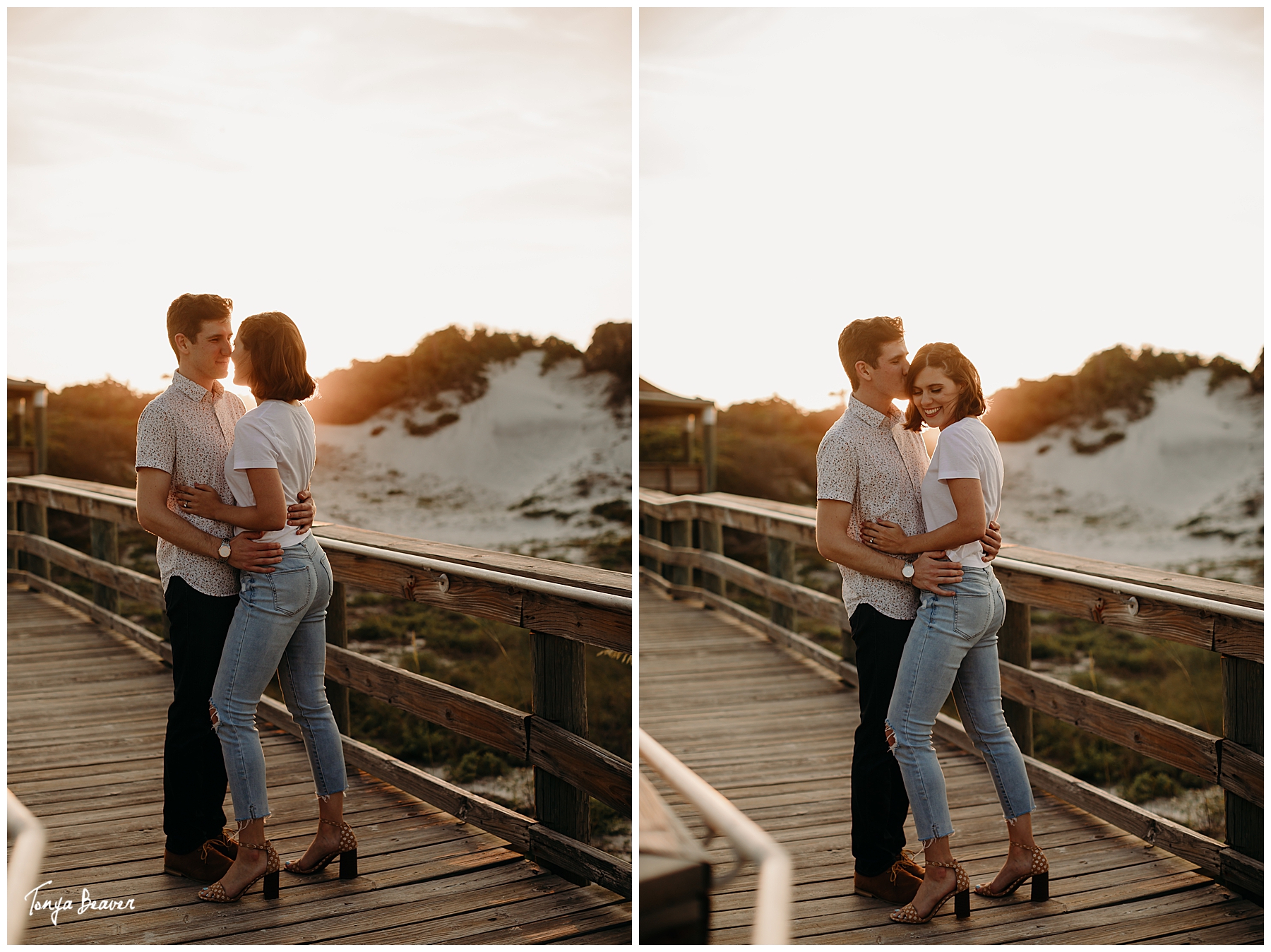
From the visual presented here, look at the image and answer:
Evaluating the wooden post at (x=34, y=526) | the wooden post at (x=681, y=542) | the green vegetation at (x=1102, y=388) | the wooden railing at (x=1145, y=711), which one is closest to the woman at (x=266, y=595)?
the wooden railing at (x=1145, y=711)

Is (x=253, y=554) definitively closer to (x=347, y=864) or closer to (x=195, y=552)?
(x=195, y=552)

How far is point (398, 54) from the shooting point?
2.77 m

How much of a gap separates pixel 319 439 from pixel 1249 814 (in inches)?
215

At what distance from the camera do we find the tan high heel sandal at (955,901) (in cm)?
192

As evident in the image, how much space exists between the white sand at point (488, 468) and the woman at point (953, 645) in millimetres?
3007

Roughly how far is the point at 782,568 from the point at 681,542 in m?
1.46

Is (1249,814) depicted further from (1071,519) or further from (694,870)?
(1071,519)

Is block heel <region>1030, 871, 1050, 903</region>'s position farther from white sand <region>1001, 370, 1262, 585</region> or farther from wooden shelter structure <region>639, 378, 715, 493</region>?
white sand <region>1001, 370, 1262, 585</region>

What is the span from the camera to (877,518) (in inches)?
76.0

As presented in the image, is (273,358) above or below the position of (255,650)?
above

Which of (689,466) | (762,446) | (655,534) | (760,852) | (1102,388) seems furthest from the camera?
(689,466)

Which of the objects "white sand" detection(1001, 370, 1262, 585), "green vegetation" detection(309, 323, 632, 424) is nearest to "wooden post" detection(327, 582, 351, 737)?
"green vegetation" detection(309, 323, 632, 424)

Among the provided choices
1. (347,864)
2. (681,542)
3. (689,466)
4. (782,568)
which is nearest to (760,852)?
(347,864)

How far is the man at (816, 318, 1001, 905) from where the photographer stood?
6.26ft
